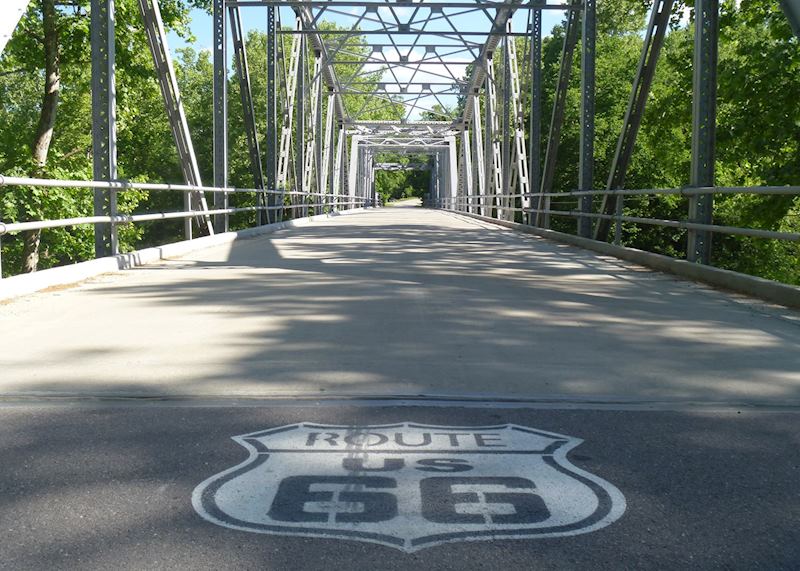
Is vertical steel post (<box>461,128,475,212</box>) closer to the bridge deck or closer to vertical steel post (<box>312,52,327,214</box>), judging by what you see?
vertical steel post (<box>312,52,327,214</box>)

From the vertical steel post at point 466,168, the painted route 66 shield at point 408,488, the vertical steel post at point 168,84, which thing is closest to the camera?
the painted route 66 shield at point 408,488

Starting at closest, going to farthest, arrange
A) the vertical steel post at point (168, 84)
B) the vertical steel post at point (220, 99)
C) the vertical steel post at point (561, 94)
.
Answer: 1. the vertical steel post at point (168, 84)
2. the vertical steel post at point (220, 99)
3. the vertical steel post at point (561, 94)

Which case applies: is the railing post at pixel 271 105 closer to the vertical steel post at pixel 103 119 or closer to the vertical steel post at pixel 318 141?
the vertical steel post at pixel 318 141

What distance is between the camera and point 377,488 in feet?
9.23

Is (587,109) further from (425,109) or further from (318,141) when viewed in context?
(425,109)

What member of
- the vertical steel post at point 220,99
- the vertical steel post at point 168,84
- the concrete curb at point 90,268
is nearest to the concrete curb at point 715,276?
the concrete curb at point 90,268

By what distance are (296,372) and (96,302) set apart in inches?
127

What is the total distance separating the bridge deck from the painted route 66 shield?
76 cm

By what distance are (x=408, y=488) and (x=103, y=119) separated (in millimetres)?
8437

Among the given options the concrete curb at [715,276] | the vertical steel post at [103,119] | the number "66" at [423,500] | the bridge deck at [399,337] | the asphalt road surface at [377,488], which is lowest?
the bridge deck at [399,337]

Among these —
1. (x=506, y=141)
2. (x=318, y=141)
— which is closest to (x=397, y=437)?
(x=506, y=141)

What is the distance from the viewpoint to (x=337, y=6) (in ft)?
74.0

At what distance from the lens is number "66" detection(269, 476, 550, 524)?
2582mm

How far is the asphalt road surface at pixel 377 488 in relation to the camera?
2326 millimetres
